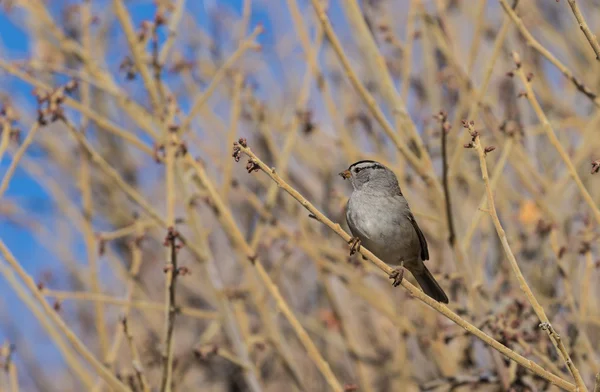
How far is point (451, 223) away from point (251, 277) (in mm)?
1433

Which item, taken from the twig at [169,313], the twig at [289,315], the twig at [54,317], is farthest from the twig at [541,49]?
the twig at [54,317]

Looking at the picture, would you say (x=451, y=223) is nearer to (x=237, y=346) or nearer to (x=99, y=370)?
(x=237, y=346)

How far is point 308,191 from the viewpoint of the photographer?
5.96m

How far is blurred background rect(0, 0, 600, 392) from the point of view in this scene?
3.63m

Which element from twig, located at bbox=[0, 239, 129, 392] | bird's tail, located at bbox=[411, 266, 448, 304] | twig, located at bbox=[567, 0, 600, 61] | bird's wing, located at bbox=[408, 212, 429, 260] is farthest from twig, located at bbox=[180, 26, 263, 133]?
twig, located at bbox=[567, 0, 600, 61]

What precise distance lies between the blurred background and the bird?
0.13 m

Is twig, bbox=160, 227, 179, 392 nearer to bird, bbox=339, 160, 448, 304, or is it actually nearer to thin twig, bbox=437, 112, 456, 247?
bird, bbox=339, 160, 448, 304

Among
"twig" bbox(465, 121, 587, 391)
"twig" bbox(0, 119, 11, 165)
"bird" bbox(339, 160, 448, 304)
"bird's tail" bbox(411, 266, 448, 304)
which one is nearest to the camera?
"twig" bbox(465, 121, 587, 391)

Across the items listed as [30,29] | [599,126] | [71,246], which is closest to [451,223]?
[599,126]

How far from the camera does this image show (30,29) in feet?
21.8

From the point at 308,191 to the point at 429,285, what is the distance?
218cm

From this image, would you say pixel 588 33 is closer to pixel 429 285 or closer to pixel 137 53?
pixel 429 285

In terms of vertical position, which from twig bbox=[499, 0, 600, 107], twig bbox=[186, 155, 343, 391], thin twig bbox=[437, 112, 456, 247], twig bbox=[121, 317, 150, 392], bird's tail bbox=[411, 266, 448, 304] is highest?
twig bbox=[499, 0, 600, 107]

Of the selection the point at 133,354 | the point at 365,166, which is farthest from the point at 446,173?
the point at 133,354
